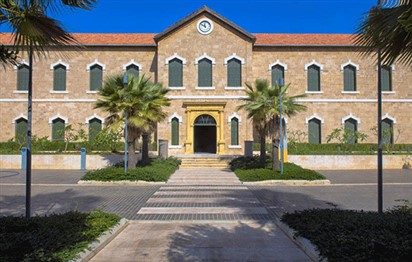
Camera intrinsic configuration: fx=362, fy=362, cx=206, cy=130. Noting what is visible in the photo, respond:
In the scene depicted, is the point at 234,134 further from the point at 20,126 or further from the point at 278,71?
the point at 20,126

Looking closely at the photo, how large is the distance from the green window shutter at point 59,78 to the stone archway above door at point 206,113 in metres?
10.7

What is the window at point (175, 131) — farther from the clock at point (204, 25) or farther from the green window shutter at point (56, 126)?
the green window shutter at point (56, 126)

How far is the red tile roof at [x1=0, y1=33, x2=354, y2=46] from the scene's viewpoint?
Answer: 30.4 m

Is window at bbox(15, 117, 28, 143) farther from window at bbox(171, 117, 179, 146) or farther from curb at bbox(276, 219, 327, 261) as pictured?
curb at bbox(276, 219, 327, 261)

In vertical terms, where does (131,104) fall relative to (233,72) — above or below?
below

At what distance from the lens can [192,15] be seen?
92.5 ft

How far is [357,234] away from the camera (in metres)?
6.00

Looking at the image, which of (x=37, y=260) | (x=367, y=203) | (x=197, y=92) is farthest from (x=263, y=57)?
(x=37, y=260)

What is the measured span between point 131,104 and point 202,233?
34.5 ft

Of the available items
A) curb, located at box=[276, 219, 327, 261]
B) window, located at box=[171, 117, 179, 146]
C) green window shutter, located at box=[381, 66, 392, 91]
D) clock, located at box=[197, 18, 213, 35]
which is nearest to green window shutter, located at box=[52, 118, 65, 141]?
window, located at box=[171, 117, 179, 146]

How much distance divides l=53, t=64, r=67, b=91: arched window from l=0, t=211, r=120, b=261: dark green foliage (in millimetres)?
24855

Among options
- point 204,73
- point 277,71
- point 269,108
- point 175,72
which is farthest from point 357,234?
point 277,71

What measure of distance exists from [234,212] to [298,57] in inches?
908

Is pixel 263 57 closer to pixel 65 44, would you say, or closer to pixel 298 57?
pixel 298 57
